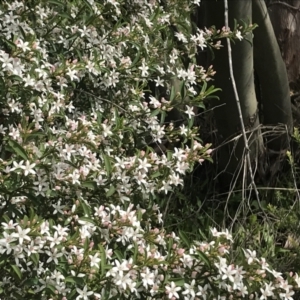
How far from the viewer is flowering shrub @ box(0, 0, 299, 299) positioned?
149 cm

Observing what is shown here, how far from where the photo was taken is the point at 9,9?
1776 millimetres

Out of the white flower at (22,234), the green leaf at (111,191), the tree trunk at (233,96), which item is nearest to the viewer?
the white flower at (22,234)

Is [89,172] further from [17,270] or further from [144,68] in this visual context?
[144,68]

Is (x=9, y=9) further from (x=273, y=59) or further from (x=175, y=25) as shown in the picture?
(x=273, y=59)

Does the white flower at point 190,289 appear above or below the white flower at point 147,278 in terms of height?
below

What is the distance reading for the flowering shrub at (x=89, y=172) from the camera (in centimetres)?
149

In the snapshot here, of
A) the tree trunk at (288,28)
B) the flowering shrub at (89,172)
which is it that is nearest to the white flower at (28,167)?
the flowering shrub at (89,172)

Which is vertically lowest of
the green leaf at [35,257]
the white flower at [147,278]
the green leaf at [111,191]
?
the white flower at [147,278]

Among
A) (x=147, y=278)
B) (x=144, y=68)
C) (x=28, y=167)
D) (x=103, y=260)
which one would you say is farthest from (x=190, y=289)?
(x=144, y=68)

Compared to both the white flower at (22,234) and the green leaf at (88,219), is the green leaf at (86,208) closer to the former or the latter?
the green leaf at (88,219)

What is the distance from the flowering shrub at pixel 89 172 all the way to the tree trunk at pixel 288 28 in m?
1.31

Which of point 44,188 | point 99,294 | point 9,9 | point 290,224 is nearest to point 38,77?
point 9,9

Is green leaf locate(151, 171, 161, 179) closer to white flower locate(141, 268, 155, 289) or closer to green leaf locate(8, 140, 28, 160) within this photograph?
white flower locate(141, 268, 155, 289)

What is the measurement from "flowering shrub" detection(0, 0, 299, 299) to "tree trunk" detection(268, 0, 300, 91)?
131 cm
